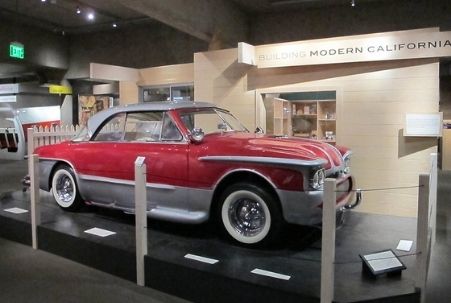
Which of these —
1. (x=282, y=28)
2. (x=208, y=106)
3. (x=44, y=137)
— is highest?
(x=282, y=28)

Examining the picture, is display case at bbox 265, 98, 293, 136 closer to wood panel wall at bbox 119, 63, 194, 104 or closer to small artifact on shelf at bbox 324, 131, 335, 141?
small artifact on shelf at bbox 324, 131, 335, 141

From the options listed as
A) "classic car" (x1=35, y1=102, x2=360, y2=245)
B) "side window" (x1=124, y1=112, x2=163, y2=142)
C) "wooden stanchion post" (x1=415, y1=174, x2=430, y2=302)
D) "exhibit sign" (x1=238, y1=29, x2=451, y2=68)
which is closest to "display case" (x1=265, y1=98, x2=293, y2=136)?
"exhibit sign" (x1=238, y1=29, x2=451, y2=68)

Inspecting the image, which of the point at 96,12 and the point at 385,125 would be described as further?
the point at 96,12

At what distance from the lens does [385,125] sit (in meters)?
6.02

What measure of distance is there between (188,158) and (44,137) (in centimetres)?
354

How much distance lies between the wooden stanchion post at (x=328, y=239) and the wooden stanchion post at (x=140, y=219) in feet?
5.17

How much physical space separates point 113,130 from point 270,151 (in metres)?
2.23

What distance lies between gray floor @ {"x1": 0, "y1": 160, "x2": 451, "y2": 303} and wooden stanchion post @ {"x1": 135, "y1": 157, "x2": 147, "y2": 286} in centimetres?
14

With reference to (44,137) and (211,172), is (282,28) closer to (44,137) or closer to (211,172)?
(44,137)

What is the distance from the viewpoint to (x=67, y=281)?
347cm

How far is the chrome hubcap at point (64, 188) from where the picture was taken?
16.5 ft

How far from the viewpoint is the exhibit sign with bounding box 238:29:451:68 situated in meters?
5.41

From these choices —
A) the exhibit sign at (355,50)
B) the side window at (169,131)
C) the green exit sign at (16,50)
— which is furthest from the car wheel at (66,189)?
the green exit sign at (16,50)

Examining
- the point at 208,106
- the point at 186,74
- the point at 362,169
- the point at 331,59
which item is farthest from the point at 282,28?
the point at 208,106
